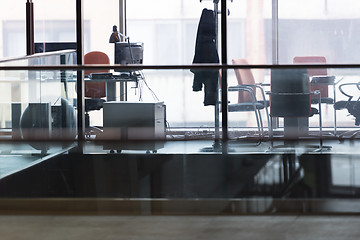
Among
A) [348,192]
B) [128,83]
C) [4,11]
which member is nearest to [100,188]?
[128,83]

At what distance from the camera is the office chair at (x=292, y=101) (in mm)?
3676

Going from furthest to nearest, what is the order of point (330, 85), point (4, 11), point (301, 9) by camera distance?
point (4, 11) < point (301, 9) < point (330, 85)

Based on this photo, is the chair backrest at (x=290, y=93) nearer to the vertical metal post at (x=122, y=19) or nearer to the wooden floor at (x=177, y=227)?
the wooden floor at (x=177, y=227)

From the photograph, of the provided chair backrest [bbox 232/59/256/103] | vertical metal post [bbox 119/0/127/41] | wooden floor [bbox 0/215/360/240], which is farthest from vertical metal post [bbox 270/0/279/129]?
wooden floor [bbox 0/215/360/240]

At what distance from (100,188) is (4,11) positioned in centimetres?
499

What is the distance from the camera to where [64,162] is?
3.66m

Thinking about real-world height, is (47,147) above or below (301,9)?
below

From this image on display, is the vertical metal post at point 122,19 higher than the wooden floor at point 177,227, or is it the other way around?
the vertical metal post at point 122,19

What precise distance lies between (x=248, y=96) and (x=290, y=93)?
22 centimetres

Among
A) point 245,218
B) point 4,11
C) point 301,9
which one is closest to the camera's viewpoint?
point 245,218

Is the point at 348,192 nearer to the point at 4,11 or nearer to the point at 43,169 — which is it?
the point at 43,169

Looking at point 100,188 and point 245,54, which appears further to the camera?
point 245,54

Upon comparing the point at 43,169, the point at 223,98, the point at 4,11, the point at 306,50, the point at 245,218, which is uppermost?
the point at 4,11

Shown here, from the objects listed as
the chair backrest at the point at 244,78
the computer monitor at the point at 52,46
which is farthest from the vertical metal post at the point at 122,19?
the chair backrest at the point at 244,78
